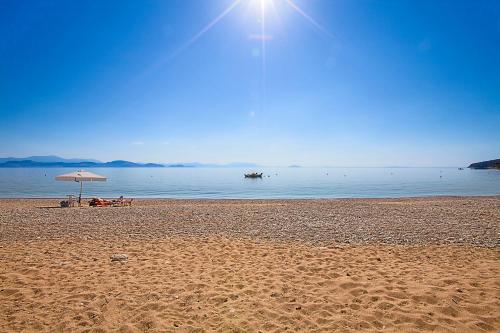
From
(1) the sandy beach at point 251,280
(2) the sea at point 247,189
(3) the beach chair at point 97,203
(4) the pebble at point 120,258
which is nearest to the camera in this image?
(1) the sandy beach at point 251,280

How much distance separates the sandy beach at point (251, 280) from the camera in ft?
18.1

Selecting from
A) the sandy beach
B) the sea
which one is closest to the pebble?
the sandy beach

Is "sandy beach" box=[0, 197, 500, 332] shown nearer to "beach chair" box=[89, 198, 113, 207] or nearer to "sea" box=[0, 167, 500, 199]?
"beach chair" box=[89, 198, 113, 207]

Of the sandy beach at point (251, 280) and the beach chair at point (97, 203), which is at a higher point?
the beach chair at point (97, 203)

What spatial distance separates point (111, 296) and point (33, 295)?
66.3 inches

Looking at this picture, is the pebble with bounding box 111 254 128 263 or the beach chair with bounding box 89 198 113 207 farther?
the beach chair with bounding box 89 198 113 207

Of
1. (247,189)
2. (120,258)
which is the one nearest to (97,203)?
(120,258)

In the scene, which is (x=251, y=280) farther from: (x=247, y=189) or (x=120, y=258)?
(x=247, y=189)

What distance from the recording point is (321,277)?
7.62 m

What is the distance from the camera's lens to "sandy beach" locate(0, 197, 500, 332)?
5.53m

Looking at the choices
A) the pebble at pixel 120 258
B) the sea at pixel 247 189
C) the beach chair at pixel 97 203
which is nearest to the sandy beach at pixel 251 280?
the pebble at pixel 120 258

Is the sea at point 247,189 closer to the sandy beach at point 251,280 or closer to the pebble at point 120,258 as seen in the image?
the sandy beach at point 251,280

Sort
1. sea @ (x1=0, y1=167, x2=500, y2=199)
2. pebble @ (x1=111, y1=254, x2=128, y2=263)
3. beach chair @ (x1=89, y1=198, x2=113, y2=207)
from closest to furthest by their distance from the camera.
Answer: pebble @ (x1=111, y1=254, x2=128, y2=263), beach chair @ (x1=89, y1=198, x2=113, y2=207), sea @ (x1=0, y1=167, x2=500, y2=199)

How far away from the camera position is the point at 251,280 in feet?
24.5
